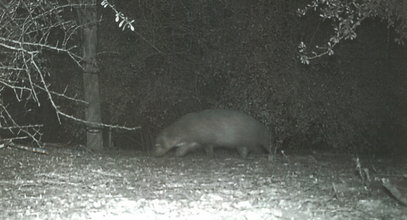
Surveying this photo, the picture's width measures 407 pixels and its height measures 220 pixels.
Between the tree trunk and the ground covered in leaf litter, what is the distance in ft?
7.07

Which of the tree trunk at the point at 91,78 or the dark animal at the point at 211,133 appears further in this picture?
the tree trunk at the point at 91,78

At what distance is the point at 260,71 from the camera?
10875 millimetres

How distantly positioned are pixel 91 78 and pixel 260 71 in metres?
2.82

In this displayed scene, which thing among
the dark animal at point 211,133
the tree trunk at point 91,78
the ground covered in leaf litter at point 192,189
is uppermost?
the tree trunk at point 91,78

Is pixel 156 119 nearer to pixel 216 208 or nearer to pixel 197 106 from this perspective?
pixel 197 106

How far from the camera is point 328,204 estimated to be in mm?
5418

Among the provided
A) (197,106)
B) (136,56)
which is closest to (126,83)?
(136,56)

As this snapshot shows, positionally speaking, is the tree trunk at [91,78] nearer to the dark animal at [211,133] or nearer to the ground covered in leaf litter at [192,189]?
the dark animal at [211,133]

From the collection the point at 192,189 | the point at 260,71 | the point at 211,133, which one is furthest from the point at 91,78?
the point at 192,189

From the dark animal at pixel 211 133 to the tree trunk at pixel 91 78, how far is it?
1499 millimetres

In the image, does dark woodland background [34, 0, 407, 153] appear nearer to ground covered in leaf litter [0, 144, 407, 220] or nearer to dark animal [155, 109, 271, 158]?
dark animal [155, 109, 271, 158]

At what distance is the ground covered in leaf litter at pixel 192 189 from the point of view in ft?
17.0

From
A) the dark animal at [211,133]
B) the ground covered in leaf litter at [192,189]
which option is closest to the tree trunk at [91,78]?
the dark animal at [211,133]

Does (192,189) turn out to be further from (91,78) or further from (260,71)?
(91,78)
